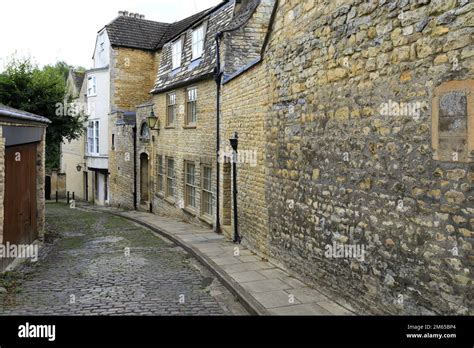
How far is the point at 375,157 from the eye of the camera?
18.5 feet

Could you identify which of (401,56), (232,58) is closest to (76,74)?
(232,58)

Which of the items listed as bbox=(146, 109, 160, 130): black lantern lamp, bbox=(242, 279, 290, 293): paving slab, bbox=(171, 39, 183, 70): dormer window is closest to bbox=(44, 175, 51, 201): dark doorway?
bbox=(146, 109, 160, 130): black lantern lamp

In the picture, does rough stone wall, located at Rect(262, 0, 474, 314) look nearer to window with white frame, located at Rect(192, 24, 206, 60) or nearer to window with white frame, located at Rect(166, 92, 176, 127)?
window with white frame, located at Rect(192, 24, 206, 60)

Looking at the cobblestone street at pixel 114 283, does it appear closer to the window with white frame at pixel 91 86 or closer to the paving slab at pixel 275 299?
the paving slab at pixel 275 299

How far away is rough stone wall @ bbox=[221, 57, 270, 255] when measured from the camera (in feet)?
31.4

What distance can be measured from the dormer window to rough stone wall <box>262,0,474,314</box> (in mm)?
9876

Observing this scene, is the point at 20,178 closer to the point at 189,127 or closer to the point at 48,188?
the point at 189,127

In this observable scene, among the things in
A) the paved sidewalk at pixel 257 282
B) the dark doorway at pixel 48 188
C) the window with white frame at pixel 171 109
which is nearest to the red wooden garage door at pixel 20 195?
the paved sidewalk at pixel 257 282

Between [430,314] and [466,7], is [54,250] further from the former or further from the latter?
[466,7]

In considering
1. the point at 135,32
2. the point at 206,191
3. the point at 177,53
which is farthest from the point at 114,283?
the point at 135,32

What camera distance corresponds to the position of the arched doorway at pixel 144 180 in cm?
2152

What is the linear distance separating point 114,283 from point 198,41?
33.4 ft

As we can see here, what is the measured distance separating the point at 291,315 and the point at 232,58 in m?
8.57

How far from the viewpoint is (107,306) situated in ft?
22.6
